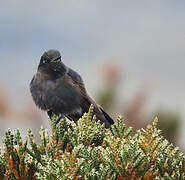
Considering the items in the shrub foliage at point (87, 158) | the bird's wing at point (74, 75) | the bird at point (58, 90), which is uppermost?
the bird's wing at point (74, 75)

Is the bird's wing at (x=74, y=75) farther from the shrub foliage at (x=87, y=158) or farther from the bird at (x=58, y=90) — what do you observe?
the shrub foliage at (x=87, y=158)

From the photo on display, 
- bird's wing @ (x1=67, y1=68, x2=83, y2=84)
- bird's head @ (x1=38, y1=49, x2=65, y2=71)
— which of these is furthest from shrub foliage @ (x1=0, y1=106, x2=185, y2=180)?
bird's wing @ (x1=67, y1=68, x2=83, y2=84)

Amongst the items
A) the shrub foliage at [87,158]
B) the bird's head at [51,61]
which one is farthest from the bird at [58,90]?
the shrub foliage at [87,158]

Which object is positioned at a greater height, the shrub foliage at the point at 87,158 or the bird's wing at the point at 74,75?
the bird's wing at the point at 74,75

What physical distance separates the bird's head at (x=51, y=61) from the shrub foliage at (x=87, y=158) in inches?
77.7

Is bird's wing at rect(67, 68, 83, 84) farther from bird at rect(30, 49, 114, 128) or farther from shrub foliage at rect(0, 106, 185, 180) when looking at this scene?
shrub foliage at rect(0, 106, 185, 180)

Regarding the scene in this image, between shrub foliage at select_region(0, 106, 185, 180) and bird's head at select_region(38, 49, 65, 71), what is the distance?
6.47 ft

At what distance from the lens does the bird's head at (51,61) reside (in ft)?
15.5

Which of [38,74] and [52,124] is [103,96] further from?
[52,124]

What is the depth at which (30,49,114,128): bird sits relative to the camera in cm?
495

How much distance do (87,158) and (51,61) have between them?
97.3 inches

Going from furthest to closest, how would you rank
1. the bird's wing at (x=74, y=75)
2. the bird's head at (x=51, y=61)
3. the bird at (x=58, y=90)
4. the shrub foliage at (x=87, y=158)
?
1. the bird's wing at (x=74, y=75)
2. the bird at (x=58, y=90)
3. the bird's head at (x=51, y=61)
4. the shrub foliage at (x=87, y=158)

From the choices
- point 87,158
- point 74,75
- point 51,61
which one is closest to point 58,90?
point 74,75

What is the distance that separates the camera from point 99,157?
8.62 feet
